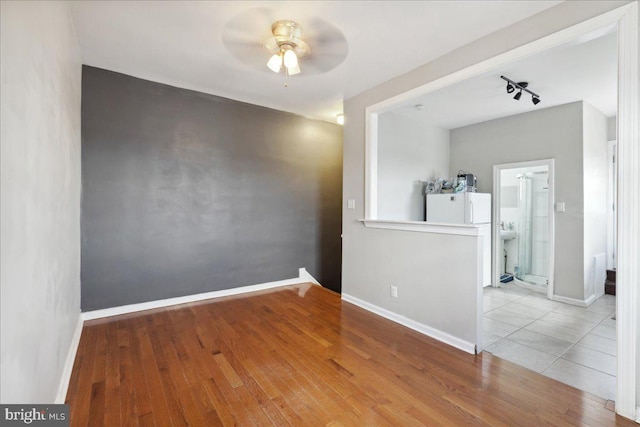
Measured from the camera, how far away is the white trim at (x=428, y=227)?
7.92ft

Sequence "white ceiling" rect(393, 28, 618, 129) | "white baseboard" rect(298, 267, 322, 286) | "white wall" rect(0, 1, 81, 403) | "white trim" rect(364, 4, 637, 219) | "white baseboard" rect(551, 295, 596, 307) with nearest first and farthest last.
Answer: "white wall" rect(0, 1, 81, 403) < "white trim" rect(364, 4, 637, 219) < "white ceiling" rect(393, 28, 618, 129) < "white baseboard" rect(551, 295, 596, 307) < "white baseboard" rect(298, 267, 322, 286)

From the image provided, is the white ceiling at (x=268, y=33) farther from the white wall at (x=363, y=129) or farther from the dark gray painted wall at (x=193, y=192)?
the dark gray painted wall at (x=193, y=192)

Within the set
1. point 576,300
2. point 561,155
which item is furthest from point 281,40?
point 576,300

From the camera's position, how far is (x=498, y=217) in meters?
4.59

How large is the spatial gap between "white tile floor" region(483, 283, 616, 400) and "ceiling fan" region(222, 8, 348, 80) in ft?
9.69

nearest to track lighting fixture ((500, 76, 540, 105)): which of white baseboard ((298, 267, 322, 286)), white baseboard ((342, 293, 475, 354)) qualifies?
white baseboard ((342, 293, 475, 354))

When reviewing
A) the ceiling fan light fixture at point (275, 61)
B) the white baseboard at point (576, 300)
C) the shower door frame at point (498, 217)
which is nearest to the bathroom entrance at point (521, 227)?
the shower door frame at point (498, 217)

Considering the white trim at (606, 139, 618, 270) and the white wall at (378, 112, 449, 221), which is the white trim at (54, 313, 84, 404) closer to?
the white wall at (378, 112, 449, 221)

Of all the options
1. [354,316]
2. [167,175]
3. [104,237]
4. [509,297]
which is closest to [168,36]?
[167,175]

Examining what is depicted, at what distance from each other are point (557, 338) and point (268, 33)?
3.79 metres

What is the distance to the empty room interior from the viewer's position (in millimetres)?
1625

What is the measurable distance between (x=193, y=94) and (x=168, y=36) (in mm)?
1203

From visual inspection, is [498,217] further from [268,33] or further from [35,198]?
[35,198]

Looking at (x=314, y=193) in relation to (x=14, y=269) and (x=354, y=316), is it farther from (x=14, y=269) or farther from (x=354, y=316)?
(x=14, y=269)
